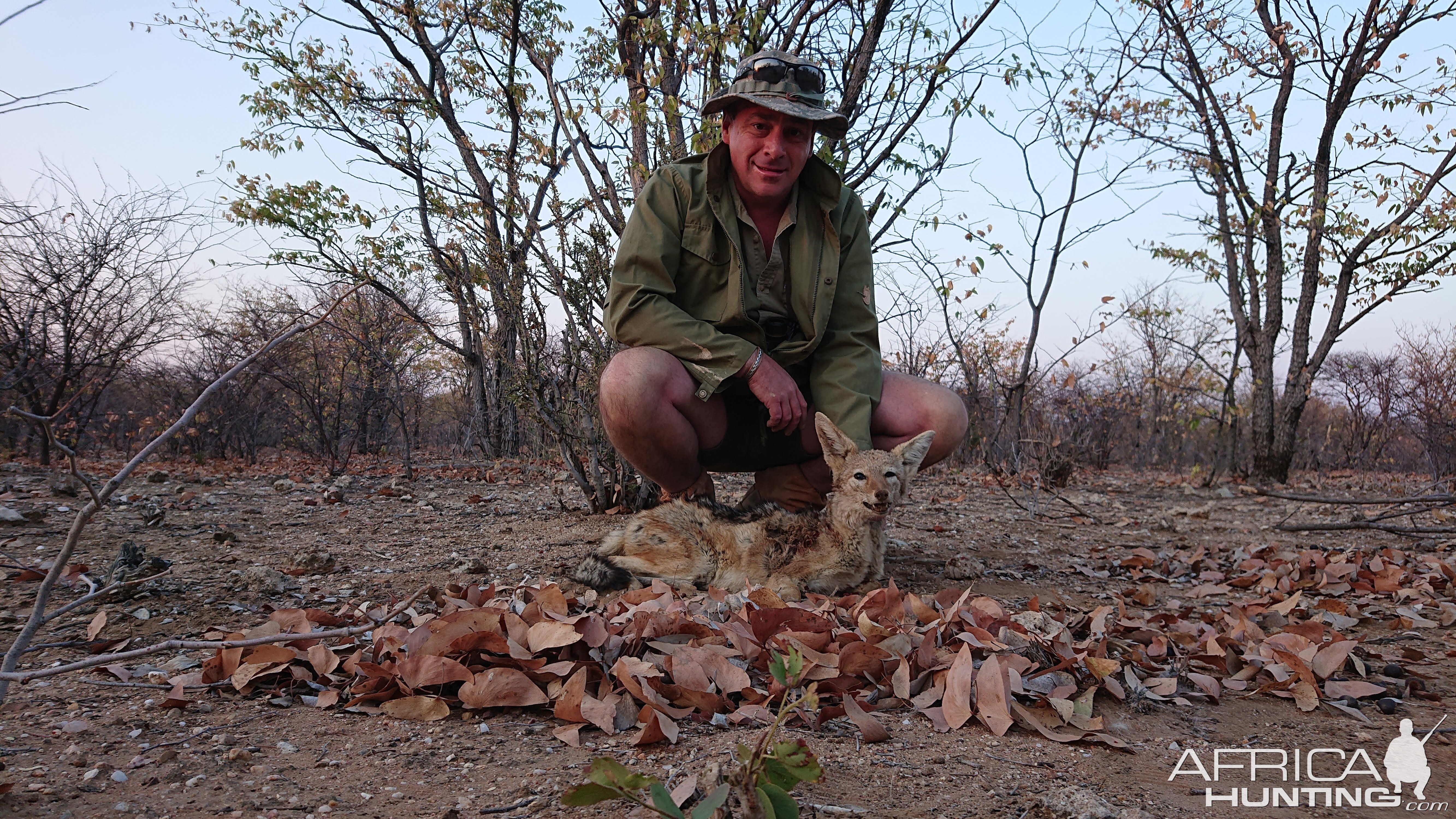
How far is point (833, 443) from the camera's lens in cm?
369

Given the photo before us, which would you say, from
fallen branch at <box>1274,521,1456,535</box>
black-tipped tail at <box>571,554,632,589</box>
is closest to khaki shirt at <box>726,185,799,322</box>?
black-tipped tail at <box>571,554,632,589</box>

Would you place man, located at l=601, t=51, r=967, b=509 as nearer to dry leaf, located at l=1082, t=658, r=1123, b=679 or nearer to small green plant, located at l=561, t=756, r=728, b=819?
dry leaf, located at l=1082, t=658, r=1123, b=679

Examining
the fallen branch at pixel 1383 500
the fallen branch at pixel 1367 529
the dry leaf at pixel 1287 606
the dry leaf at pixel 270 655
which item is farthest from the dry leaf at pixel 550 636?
the fallen branch at pixel 1367 529

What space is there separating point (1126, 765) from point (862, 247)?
2.80 m

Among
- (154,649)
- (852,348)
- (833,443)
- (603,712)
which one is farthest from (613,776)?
(852,348)

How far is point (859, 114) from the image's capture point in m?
5.47

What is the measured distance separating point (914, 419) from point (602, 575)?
1.71 meters

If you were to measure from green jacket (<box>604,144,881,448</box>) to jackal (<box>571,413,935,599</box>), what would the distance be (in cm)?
21

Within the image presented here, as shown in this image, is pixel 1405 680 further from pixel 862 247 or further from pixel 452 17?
pixel 452 17

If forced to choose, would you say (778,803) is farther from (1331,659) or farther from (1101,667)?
(1331,659)

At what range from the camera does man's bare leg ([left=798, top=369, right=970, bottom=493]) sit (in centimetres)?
396

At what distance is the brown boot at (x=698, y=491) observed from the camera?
13.7 feet

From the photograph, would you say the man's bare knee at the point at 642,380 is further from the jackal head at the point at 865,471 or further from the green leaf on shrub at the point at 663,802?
the green leaf on shrub at the point at 663,802

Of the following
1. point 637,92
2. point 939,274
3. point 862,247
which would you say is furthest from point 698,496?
point 939,274
